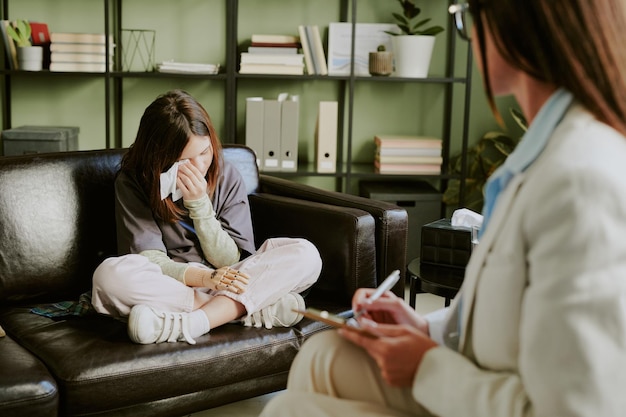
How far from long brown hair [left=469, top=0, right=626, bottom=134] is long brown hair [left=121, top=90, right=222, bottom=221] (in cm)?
142

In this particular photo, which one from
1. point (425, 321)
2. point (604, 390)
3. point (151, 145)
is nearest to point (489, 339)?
point (604, 390)

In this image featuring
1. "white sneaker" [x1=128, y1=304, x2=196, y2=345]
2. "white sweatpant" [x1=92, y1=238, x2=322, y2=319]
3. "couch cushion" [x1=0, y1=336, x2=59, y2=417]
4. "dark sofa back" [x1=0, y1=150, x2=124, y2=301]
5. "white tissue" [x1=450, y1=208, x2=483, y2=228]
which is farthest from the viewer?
"white tissue" [x1=450, y1=208, x2=483, y2=228]

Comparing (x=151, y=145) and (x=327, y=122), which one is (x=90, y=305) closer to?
(x=151, y=145)

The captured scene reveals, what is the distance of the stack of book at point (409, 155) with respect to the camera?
3.82m

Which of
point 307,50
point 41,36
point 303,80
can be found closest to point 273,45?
point 307,50

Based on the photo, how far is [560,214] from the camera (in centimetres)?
92

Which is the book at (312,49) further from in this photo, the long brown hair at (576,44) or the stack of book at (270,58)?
the long brown hair at (576,44)

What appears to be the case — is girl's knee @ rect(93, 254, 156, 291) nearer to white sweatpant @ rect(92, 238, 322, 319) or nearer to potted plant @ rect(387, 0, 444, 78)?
white sweatpant @ rect(92, 238, 322, 319)

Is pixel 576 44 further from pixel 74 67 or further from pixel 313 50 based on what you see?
pixel 74 67

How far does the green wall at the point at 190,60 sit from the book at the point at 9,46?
0.66ft

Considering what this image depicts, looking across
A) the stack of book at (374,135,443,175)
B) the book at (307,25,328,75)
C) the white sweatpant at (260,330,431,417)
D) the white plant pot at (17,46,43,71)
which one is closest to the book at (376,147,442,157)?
the stack of book at (374,135,443,175)

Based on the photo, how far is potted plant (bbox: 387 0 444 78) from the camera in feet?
12.3

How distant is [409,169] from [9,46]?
5.91ft

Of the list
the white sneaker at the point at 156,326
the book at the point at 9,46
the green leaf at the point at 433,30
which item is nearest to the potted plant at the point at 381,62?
the green leaf at the point at 433,30
